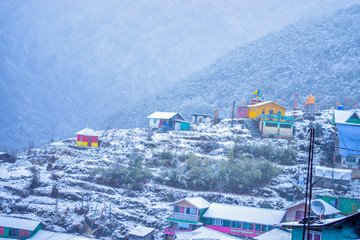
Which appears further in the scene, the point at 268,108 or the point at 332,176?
the point at 268,108

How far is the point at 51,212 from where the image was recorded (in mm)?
37031

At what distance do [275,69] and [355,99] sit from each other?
3079 centimetres

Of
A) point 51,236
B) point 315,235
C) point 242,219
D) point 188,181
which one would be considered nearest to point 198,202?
point 242,219

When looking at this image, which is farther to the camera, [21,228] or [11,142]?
[11,142]

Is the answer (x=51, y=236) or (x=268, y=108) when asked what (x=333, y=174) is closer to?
(x=268, y=108)

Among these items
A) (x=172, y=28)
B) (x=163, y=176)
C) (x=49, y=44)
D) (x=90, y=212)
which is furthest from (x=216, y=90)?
(x=49, y=44)

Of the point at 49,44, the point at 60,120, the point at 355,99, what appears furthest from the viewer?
the point at 49,44

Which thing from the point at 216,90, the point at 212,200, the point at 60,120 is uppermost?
the point at 216,90

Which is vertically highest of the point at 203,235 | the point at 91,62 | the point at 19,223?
the point at 91,62

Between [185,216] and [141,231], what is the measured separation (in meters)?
3.96

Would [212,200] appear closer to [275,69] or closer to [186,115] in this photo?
[186,115]

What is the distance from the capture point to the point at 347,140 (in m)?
44.2

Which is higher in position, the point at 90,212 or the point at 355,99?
the point at 355,99

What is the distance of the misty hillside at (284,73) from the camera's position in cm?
8119
